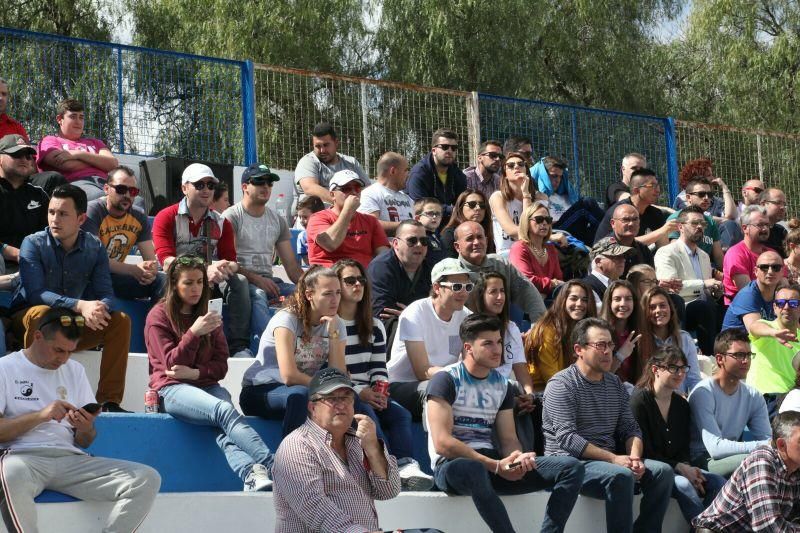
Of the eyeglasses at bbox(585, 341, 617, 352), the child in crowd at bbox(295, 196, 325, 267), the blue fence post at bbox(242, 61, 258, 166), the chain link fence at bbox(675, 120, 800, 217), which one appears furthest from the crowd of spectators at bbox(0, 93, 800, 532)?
the chain link fence at bbox(675, 120, 800, 217)

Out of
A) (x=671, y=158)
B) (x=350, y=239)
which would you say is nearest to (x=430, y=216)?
(x=350, y=239)

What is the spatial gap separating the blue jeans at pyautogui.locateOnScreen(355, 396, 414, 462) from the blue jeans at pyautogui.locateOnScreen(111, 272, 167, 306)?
204 centimetres

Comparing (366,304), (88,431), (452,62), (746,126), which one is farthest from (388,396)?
(746,126)

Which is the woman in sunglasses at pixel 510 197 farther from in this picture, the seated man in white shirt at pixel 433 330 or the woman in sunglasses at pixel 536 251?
the seated man in white shirt at pixel 433 330

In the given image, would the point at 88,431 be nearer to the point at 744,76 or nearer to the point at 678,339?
the point at 678,339

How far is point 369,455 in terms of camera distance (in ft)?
19.6

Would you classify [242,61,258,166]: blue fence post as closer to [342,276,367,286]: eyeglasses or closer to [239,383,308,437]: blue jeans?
[342,276,367,286]: eyeglasses

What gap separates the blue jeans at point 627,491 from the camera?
684 centimetres

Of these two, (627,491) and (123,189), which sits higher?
(123,189)

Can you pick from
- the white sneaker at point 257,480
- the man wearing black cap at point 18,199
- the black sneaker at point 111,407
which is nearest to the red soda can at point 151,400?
the black sneaker at point 111,407

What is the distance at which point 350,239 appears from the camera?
9203 millimetres

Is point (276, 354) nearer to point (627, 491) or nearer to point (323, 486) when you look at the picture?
point (323, 486)

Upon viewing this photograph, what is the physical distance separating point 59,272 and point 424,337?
204cm

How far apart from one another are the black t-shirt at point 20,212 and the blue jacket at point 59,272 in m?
0.72
